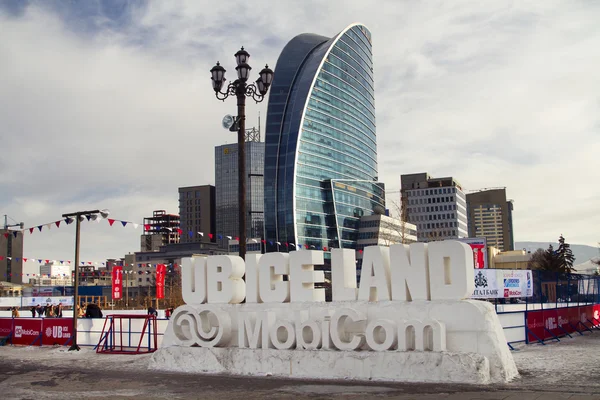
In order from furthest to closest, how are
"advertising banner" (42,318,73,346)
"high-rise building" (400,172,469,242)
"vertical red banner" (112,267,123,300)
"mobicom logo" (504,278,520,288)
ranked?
"high-rise building" (400,172,469,242), "vertical red banner" (112,267,123,300), "mobicom logo" (504,278,520,288), "advertising banner" (42,318,73,346)

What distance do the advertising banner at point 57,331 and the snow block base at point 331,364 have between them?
10.8 m

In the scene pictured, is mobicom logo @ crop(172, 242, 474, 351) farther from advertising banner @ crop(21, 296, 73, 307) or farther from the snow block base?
advertising banner @ crop(21, 296, 73, 307)

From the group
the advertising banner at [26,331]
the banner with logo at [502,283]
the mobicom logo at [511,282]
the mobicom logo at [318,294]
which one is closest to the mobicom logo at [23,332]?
the advertising banner at [26,331]

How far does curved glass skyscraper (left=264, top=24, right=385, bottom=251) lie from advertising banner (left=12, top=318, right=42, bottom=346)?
102839 millimetres

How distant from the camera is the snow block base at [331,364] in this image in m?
14.1

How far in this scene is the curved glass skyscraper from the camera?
453 feet

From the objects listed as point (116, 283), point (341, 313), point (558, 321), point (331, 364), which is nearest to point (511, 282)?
point (558, 321)

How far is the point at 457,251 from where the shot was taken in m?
15.3

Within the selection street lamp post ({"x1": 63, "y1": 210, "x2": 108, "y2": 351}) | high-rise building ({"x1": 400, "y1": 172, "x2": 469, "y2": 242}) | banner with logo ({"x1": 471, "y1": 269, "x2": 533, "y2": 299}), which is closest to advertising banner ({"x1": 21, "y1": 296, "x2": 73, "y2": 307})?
street lamp post ({"x1": 63, "y1": 210, "x2": 108, "y2": 351})

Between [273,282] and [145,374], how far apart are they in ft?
15.1

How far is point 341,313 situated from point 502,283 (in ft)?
74.2

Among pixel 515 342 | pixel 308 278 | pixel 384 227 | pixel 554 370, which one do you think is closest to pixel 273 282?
pixel 308 278

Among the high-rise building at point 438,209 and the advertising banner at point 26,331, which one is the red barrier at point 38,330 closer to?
the advertising banner at point 26,331

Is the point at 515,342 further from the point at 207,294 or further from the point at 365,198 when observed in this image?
the point at 365,198
